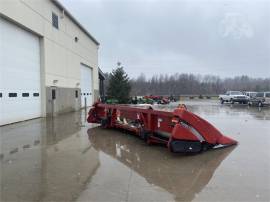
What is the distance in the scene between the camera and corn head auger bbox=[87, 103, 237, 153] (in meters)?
6.46

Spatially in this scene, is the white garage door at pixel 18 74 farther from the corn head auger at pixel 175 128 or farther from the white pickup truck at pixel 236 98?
the white pickup truck at pixel 236 98

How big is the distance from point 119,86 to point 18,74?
1475cm

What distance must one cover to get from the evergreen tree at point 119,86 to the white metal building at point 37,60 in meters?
3.97

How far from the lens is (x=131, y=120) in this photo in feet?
31.1

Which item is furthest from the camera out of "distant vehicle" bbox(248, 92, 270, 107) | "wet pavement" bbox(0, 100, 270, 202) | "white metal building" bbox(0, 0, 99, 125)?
"distant vehicle" bbox(248, 92, 270, 107)

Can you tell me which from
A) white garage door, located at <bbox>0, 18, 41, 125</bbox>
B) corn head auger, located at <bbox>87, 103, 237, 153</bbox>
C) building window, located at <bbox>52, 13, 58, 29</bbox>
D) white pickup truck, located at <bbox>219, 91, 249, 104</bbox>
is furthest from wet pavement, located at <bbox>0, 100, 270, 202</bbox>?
white pickup truck, located at <bbox>219, 91, 249, 104</bbox>

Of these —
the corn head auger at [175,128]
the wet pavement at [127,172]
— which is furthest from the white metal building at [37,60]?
the corn head auger at [175,128]

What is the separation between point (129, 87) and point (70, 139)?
787 inches

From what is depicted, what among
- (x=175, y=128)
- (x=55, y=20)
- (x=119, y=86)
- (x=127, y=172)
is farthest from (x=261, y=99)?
(x=127, y=172)

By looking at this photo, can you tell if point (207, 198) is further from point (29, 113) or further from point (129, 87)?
point (129, 87)

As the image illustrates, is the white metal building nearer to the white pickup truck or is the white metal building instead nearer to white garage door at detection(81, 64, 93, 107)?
white garage door at detection(81, 64, 93, 107)

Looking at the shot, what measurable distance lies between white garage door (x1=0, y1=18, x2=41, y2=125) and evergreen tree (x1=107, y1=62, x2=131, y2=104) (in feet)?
39.0

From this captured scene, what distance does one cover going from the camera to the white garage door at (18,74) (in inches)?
498

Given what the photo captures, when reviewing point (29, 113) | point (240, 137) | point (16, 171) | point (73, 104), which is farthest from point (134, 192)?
point (73, 104)
